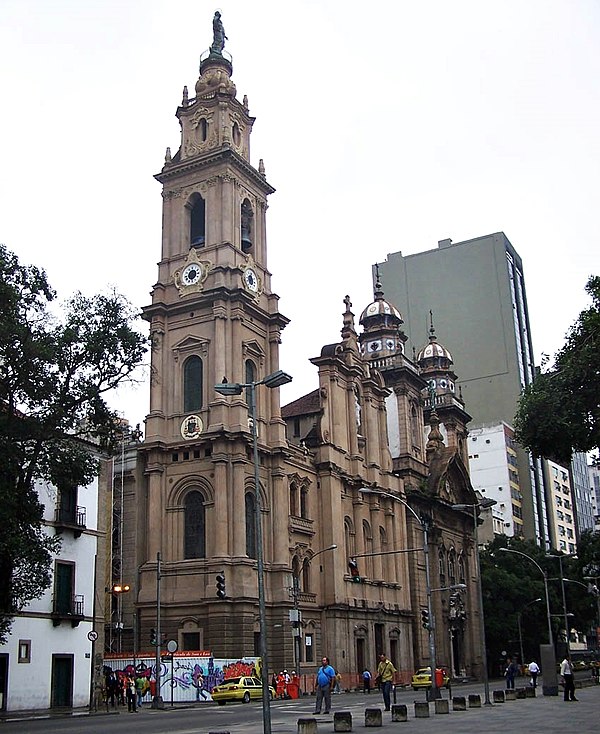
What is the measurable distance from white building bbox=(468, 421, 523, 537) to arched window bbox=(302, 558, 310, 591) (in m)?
58.4

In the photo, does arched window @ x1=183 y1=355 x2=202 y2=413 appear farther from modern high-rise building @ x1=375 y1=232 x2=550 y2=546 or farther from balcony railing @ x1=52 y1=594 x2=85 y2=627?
modern high-rise building @ x1=375 y1=232 x2=550 y2=546

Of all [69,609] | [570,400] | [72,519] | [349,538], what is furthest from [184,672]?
[570,400]

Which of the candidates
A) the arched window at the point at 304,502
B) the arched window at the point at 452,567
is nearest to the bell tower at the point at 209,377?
the arched window at the point at 304,502

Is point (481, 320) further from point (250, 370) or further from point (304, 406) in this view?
point (250, 370)

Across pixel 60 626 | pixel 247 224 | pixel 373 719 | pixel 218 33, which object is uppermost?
pixel 218 33

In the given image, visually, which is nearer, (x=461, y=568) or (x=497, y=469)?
(x=461, y=568)

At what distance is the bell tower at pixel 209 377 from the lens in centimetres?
5347

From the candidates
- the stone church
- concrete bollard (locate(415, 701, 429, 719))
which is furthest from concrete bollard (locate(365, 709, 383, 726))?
the stone church

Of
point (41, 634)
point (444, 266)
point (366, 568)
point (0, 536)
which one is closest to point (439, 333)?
point (444, 266)

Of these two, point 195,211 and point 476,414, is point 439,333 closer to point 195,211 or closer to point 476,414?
point 476,414

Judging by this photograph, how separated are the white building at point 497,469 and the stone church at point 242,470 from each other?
140 feet

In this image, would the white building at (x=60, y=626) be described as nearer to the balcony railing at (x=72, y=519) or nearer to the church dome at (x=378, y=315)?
the balcony railing at (x=72, y=519)

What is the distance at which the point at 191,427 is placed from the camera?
57250 millimetres

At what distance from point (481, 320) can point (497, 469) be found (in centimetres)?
2085
